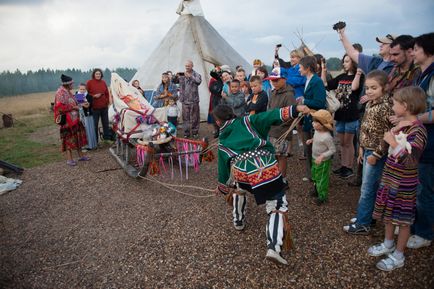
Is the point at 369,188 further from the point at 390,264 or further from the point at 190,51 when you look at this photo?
the point at 190,51

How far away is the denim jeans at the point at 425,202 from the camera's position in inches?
93.7

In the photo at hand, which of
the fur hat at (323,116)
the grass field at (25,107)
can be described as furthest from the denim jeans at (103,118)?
the grass field at (25,107)

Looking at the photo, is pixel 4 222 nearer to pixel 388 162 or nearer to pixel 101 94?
pixel 101 94

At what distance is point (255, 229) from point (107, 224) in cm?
181

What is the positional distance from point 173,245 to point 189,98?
499cm

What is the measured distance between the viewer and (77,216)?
3828mm

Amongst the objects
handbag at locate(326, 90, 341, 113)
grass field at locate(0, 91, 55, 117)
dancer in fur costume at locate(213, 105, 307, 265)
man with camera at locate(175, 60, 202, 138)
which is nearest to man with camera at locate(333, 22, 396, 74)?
handbag at locate(326, 90, 341, 113)

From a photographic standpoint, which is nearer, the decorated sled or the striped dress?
the striped dress

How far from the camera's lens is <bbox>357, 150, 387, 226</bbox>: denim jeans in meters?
2.61

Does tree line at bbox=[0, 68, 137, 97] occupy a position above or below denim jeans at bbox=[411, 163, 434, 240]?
above

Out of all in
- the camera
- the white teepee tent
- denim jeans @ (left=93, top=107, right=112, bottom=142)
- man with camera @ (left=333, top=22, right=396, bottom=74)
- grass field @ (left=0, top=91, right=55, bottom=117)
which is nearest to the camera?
man with camera @ (left=333, top=22, right=396, bottom=74)

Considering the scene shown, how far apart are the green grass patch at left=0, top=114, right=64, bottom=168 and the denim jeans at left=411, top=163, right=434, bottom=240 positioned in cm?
712

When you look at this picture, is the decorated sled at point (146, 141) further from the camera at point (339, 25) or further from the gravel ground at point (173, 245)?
the camera at point (339, 25)

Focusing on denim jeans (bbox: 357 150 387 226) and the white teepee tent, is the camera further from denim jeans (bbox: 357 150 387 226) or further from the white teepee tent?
the white teepee tent
